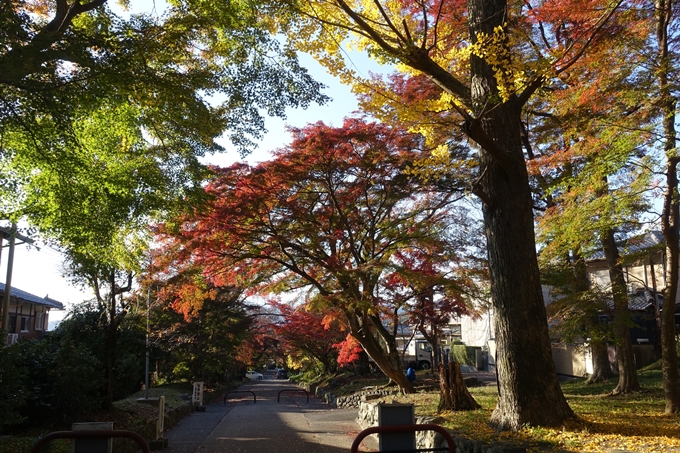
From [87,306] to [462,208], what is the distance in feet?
36.3

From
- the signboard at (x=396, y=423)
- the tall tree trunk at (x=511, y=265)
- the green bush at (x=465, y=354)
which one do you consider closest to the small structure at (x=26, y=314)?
the tall tree trunk at (x=511, y=265)

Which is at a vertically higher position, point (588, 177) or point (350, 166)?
point (350, 166)

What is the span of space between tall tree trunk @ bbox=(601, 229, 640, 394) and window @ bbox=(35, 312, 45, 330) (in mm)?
29206

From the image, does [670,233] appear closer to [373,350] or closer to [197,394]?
[373,350]

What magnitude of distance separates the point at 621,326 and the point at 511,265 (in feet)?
23.7

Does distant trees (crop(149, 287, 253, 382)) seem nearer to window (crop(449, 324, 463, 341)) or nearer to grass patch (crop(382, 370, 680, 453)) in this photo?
grass patch (crop(382, 370, 680, 453))

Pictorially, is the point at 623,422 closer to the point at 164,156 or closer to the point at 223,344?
the point at 164,156

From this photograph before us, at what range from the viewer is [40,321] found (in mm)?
30922

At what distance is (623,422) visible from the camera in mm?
7793

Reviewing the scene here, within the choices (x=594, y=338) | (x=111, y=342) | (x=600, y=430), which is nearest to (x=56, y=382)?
(x=111, y=342)

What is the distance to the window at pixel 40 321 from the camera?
30.0 metres

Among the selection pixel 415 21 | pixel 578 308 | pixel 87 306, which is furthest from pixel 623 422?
pixel 87 306

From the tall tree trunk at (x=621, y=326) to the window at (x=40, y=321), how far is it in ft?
95.8

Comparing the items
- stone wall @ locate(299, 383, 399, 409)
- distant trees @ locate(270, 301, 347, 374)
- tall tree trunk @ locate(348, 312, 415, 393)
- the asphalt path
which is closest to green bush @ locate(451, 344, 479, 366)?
distant trees @ locate(270, 301, 347, 374)
